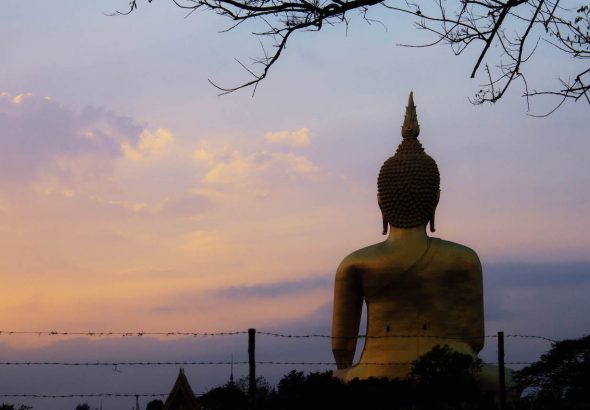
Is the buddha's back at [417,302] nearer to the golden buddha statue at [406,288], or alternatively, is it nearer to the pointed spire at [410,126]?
the golden buddha statue at [406,288]

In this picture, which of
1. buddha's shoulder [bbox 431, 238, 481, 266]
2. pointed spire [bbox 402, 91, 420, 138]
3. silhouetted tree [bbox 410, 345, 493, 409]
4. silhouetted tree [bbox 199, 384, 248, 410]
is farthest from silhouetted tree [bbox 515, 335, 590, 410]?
pointed spire [bbox 402, 91, 420, 138]

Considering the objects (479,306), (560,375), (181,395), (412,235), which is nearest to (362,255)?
(412,235)

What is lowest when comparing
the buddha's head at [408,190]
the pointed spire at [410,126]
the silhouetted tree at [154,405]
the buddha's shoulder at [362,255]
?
the silhouetted tree at [154,405]

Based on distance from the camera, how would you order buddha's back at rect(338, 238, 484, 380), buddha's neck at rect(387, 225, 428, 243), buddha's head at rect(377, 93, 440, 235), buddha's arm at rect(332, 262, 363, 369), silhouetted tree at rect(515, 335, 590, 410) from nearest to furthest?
silhouetted tree at rect(515, 335, 590, 410), buddha's back at rect(338, 238, 484, 380), buddha's arm at rect(332, 262, 363, 369), buddha's head at rect(377, 93, 440, 235), buddha's neck at rect(387, 225, 428, 243)

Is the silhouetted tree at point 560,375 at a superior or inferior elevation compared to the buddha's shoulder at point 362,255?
inferior

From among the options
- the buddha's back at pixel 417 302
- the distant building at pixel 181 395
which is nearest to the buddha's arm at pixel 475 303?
the buddha's back at pixel 417 302

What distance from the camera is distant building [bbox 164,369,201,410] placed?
53.6 feet

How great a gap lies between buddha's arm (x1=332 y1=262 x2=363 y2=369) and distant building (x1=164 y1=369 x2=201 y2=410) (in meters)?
7.56

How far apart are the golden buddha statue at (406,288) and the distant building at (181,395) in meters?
7.01

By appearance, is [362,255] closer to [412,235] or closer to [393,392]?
→ [412,235]

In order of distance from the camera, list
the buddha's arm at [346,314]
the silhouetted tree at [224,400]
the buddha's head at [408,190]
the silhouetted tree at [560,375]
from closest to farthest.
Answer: the silhouetted tree at [560,375]
the silhouetted tree at [224,400]
the buddha's arm at [346,314]
the buddha's head at [408,190]

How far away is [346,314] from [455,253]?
9.11 feet

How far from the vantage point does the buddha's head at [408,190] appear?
23828mm

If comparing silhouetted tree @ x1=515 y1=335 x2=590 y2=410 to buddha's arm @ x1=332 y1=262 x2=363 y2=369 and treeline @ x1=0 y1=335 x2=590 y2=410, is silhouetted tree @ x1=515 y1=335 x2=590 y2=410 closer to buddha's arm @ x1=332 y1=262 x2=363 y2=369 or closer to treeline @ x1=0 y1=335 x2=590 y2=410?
treeline @ x1=0 y1=335 x2=590 y2=410
